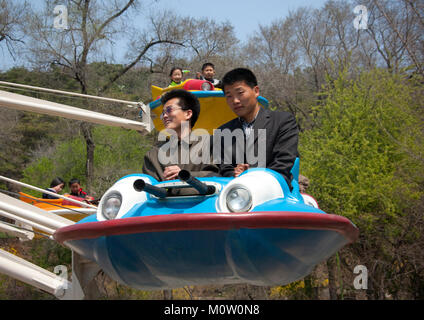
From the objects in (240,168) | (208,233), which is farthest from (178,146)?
(208,233)

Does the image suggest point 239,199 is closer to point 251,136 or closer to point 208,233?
point 208,233

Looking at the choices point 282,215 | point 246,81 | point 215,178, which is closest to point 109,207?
point 215,178

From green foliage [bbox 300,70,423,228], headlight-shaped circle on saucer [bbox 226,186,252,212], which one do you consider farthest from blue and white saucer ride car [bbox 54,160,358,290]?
green foliage [bbox 300,70,423,228]

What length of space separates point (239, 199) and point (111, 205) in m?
0.74

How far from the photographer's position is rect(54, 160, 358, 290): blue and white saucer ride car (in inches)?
88.6

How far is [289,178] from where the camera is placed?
2.96 metres

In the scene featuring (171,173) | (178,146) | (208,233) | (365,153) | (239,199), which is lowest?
(208,233)

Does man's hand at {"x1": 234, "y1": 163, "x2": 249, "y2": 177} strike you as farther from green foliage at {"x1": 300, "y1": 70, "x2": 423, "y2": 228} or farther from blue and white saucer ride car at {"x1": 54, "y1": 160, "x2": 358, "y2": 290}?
green foliage at {"x1": 300, "y1": 70, "x2": 423, "y2": 228}

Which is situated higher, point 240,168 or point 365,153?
point 365,153

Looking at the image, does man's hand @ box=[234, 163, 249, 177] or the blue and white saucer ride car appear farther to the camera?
man's hand @ box=[234, 163, 249, 177]

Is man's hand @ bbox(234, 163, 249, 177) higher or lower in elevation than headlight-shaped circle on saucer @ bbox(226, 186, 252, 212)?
higher

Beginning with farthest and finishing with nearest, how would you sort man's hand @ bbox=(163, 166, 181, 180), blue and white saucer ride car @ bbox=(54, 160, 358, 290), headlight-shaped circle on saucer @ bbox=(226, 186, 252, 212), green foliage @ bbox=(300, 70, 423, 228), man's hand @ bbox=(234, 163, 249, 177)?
green foliage @ bbox=(300, 70, 423, 228) < man's hand @ bbox=(234, 163, 249, 177) < man's hand @ bbox=(163, 166, 181, 180) < headlight-shaped circle on saucer @ bbox=(226, 186, 252, 212) < blue and white saucer ride car @ bbox=(54, 160, 358, 290)

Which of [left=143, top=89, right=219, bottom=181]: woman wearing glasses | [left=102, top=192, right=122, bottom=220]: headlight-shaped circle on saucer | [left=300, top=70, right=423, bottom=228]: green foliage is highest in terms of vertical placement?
[left=300, top=70, right=423, bottom=228]: green foliage

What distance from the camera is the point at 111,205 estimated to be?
267cm
